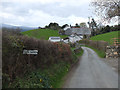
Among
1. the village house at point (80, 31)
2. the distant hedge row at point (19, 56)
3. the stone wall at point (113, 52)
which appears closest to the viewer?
the distant hedge row at point (19, 56)

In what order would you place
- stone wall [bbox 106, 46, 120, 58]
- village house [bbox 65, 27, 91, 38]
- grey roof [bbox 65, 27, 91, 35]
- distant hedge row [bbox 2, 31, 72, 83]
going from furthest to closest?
grey roof [bbox 65, 27, 91, 35] < village house [bbox 65, 27, 91, 38] < stone wall [bbox 106, 46, 120, 58] < distant hedge row [bbox 2, 31, 72, 83]

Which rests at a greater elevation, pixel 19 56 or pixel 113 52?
pixel 19 56

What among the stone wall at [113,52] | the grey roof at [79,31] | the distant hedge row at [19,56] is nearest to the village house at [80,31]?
the grey roof at [79,31]

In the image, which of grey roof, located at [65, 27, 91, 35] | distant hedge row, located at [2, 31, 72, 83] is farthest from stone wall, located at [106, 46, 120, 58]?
grey roof, located at [65, 27, 91, 35]

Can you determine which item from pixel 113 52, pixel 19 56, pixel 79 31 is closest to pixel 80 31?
pixel 79 31

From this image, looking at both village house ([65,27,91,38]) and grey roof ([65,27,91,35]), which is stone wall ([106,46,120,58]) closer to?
village house ([65,27,91,38])

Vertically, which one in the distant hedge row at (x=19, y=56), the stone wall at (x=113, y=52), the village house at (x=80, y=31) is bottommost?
the stone wall at (x=113, y=52)

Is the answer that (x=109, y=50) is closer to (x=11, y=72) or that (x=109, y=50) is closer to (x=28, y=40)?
(x=28, y=40)

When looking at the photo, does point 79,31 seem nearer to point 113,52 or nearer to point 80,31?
point 80,31

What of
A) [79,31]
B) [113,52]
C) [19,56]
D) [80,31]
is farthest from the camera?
[80,31]

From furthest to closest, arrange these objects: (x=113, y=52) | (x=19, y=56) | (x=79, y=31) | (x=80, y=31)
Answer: (x=80, y=31)
(x=79, y=31)
(x=113, y=52)
(x=19, y=56)

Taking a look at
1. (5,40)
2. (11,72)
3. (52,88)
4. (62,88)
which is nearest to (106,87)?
(62,88)

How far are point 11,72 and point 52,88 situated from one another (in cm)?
208

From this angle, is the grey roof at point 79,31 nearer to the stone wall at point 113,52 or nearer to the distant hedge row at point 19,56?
the stone wall at point 113,52
